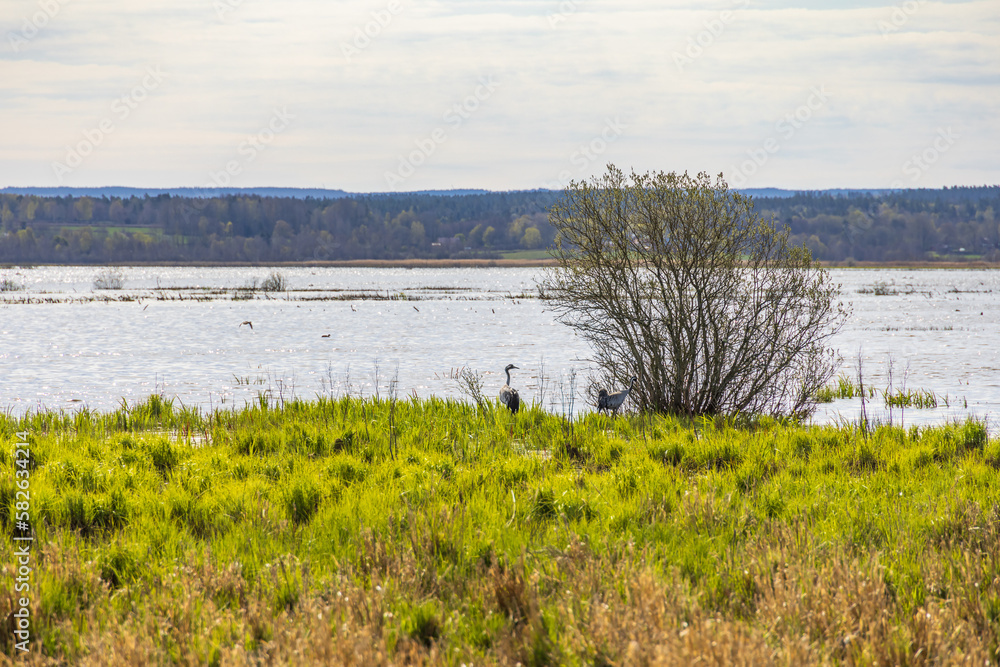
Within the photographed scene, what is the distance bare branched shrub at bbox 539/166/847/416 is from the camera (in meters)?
14.1

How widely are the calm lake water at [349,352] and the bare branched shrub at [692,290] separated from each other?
2.45m

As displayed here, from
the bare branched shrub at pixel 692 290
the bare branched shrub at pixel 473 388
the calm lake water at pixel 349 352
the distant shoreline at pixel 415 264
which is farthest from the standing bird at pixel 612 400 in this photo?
the distant shoreline at pixel 415 264

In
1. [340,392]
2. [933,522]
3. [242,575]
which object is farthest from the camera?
[340,392]

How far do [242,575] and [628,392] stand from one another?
33.2ft

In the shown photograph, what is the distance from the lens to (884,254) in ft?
606

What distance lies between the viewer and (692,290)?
14.5 meters

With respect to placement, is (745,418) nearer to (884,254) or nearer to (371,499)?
(371,499)

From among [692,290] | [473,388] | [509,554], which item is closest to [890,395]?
[692,290]

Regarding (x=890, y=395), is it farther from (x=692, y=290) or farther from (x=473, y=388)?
(x=473, y=388)

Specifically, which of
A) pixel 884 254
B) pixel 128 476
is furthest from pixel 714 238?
pixel 884 254

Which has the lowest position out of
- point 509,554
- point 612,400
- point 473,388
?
point 473,388

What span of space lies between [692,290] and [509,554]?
970cm

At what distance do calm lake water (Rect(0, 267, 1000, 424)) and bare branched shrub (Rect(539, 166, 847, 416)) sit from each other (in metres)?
2.45

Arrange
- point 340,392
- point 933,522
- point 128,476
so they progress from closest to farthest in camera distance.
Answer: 1. point 933,522
2. point 128,476
3. point 340,392
